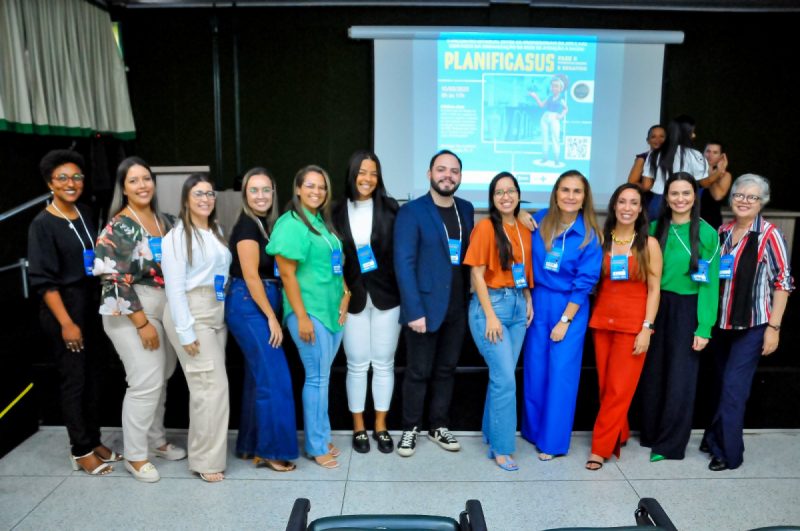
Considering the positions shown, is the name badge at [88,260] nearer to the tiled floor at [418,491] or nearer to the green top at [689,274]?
the tiled floor at [418,491]

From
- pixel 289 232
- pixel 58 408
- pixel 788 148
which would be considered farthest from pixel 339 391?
pixel 788 148

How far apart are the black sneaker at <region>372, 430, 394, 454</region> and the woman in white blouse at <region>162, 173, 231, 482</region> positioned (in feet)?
2.68

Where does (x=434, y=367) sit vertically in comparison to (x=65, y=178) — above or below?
below

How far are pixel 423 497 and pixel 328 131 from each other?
15.2ft

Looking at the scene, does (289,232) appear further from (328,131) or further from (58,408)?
(328,131)

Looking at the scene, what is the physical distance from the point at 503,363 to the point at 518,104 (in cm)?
380

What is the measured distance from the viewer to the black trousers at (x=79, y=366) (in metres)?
2.70

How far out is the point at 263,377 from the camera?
273cm

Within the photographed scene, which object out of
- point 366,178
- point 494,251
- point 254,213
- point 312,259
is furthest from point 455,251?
point 254,213

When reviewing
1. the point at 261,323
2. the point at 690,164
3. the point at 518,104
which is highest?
the point at 518,104

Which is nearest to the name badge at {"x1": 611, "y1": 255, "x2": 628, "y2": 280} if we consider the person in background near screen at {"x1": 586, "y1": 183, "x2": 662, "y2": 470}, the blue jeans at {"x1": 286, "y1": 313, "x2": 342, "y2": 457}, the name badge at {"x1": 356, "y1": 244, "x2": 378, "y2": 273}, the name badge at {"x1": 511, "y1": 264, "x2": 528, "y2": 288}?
the person in background near screen at {"x1": 586, "y1": 183, "x2": 662, "y2": 470}

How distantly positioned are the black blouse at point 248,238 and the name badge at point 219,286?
0.29 ft

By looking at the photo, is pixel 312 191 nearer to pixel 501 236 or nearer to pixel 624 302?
pixel 501 236

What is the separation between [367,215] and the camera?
115 inches
